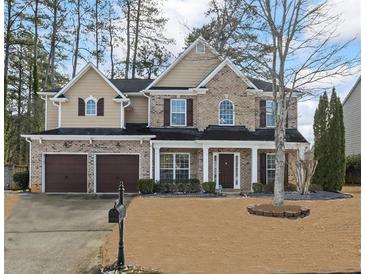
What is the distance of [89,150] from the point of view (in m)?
17.4

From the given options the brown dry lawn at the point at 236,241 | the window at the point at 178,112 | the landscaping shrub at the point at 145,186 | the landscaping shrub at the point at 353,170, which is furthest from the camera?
the landscaping shrub at the point at 353,170

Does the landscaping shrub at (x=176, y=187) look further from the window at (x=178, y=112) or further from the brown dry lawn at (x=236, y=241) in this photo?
the brown dry lawn at (x=236, y=241)

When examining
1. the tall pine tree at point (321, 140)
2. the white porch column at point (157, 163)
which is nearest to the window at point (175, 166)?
the white porch column at point (157, 163)

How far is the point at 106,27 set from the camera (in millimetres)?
27750

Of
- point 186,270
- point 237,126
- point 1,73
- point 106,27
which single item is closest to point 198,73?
point 237,126

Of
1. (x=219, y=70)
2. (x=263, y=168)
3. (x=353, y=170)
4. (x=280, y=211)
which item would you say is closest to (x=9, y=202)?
(x=280, y=211)

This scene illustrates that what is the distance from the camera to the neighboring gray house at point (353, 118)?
81.5 feet

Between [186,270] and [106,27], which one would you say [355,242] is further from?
[106,27]

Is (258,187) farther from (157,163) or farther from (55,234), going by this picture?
(55,234)

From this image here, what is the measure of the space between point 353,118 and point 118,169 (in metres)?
16.3

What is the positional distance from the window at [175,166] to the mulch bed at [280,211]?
22.3ft

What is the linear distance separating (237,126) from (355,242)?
11.2 metres

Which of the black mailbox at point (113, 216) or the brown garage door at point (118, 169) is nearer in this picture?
the black mailbox at point (113, 216)

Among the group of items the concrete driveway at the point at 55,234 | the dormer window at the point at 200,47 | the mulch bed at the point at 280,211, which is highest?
the dormer window at the point at 200,47
